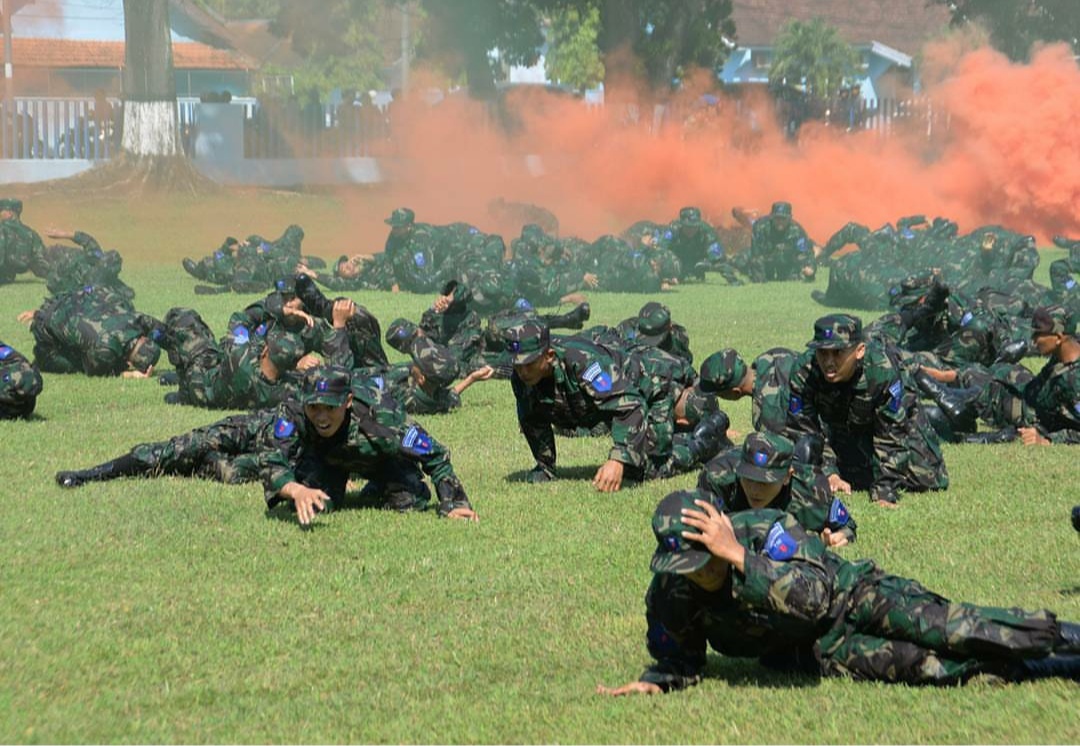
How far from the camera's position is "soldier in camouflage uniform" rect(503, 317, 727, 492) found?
11.5 meters

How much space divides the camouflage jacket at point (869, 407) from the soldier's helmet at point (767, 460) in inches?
126

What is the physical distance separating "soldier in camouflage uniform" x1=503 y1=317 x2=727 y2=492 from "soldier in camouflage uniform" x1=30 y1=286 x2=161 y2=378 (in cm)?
685

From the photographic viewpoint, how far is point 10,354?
1473 cm

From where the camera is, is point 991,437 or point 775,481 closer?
point 775,481

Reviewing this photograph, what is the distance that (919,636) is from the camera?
7.26 m

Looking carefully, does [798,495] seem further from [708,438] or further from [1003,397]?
[1003,397]

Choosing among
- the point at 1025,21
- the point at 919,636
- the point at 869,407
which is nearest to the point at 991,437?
the point at 869,407

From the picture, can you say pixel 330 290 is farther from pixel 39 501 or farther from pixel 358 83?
pixel 358 83

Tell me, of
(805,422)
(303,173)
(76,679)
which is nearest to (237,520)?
(76,679)

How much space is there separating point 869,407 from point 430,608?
4086 millimetres

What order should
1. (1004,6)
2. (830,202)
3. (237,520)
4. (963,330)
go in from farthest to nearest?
(1004,6) < (830,202) < (963,330) < (237,520)

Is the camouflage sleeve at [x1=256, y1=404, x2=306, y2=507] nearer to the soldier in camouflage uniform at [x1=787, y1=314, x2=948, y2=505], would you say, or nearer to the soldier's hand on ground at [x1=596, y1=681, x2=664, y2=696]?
the soldier in camouflage uniform at [x1=787, y1=314, x2=948, y2=505]

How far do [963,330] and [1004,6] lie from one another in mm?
35243

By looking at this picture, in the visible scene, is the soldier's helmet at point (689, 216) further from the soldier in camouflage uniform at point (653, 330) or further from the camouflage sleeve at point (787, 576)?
the camouflage sleeve at point (787, 576)
